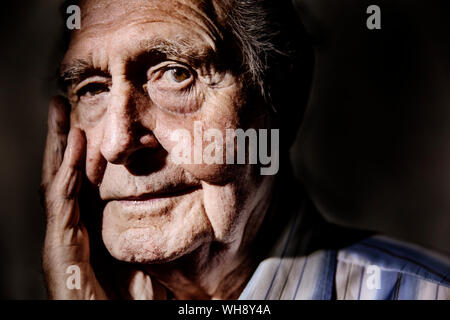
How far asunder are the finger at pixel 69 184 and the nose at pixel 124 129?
91mm

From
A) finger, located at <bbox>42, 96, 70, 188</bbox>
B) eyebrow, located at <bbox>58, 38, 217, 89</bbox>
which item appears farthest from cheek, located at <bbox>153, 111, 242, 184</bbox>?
finger, located at <bbox>42, 96, 70, 188</bbox>

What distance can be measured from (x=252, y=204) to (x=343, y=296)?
0.32 m

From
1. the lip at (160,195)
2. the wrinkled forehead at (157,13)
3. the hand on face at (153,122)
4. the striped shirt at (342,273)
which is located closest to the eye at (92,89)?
the hand on face at (153,122)

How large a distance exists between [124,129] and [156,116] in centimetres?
7

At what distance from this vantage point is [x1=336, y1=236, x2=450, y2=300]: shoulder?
109 centimetres

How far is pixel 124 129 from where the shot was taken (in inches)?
34.9

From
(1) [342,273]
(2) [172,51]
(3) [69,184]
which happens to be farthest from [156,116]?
(1) [342,273]

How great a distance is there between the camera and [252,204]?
3.33 ft

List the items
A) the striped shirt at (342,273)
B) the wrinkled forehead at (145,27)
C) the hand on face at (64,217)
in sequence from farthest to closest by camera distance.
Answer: the striped shirt at (342,273) → the hand on face at (64,217) → the wrinkled forehead at (145,27)

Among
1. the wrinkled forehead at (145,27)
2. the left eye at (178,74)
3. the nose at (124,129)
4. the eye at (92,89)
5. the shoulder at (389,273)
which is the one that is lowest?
the shoulder at (389,273)

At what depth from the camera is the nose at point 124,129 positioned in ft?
2.91

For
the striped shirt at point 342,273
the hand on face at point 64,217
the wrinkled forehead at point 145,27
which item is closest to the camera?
the wrinkled forehead at point 145,27

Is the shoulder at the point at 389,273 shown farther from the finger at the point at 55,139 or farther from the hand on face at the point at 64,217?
the finger at the point at 55,139

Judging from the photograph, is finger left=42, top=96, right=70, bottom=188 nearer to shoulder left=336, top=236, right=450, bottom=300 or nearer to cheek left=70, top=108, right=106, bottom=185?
cheek left=70, top=108, right=106, bottom=185
